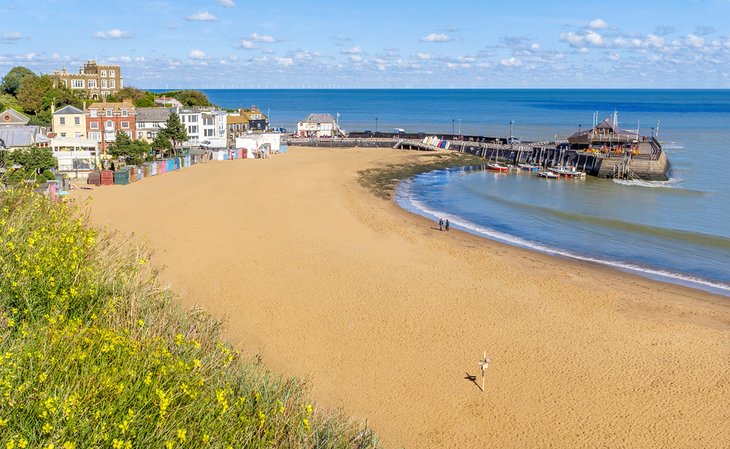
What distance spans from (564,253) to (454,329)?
47.9 feet

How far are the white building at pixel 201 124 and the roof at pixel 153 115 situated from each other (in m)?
3.12

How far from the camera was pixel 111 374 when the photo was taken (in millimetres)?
9148

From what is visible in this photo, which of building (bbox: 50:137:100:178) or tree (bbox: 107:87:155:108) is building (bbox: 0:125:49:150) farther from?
tree (bbox: 107:87:155:108)

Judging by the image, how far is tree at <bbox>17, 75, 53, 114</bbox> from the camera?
84.8 metres

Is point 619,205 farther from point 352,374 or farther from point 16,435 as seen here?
point 16,435

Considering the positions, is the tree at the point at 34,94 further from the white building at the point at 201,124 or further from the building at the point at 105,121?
the white building at the point at 201,124

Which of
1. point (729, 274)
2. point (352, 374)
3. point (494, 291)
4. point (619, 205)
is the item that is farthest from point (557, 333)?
point (619, 205)

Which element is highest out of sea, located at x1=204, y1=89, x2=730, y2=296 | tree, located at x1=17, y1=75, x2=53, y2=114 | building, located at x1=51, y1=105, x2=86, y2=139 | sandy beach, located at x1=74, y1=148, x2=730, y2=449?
tree, located at x1=17, y1=75, x2=53, y2=114

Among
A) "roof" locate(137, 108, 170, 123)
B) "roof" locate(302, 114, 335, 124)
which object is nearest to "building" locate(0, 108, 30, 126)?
"roof" locate(137, 108, 170, 123)

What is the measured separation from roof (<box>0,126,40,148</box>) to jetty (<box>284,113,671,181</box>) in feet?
141

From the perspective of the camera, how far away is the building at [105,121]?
221 ft

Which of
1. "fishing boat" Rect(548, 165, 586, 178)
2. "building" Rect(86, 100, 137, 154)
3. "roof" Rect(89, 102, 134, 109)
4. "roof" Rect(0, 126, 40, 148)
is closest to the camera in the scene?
"roof" Rect(0, 126, 40, 148)

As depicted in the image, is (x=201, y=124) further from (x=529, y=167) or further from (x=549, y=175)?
(x=549, y=175)

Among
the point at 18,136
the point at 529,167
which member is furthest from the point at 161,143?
the point at 529,167
